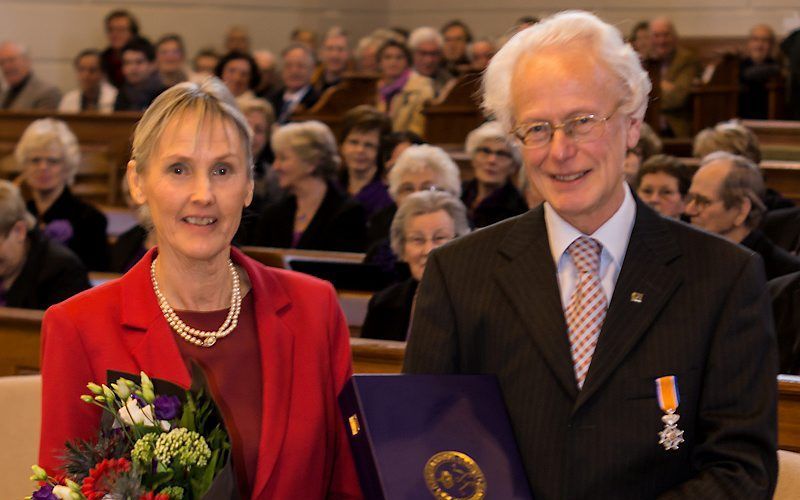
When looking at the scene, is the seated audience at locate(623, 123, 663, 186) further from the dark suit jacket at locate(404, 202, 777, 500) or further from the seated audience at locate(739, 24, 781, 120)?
the seated audience at locate(739, 24, 781, 120)

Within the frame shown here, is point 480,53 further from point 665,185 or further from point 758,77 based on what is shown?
point 665,185

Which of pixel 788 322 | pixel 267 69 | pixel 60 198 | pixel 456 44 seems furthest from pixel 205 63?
pixel 788 322

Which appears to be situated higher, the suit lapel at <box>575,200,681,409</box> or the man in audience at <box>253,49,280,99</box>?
the suit lapel at <box>575,200,681,409</box>

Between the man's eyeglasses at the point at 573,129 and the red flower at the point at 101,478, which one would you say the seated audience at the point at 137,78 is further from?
the red flower at the point at 101,478

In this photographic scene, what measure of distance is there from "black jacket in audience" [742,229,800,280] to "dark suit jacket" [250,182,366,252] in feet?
7.60

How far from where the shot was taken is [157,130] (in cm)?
212

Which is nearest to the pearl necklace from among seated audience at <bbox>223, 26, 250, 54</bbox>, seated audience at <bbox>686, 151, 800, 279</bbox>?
seated audience at <bbox>686, 151, 800, 279</bbox>

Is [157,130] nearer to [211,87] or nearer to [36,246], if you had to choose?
[211,87]

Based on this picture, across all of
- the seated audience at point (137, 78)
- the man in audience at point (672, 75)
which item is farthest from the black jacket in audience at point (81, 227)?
the man in audience at point (672, 75)

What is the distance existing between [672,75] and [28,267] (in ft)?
25.7

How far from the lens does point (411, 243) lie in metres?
5.00

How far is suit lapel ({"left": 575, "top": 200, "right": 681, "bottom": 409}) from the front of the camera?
6.29 feet

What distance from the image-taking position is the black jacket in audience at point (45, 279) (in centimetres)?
515

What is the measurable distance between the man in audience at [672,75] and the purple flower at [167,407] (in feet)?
32.4
